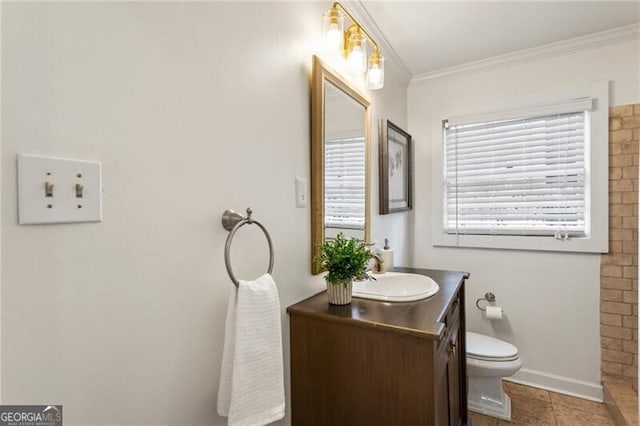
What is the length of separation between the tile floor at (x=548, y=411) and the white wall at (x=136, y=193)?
6.17 ft

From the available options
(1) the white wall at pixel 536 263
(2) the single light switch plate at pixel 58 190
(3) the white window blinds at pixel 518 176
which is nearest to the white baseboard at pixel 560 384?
(1) the white wall at pixel 536 263

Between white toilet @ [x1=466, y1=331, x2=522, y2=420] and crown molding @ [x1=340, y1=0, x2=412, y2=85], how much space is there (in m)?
1.94

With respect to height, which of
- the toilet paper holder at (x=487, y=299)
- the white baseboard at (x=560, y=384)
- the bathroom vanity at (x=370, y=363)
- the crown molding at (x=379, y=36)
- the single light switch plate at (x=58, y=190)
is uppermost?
the crown molding at (x=379, y=36)

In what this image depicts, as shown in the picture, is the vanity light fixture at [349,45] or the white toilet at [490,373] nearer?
the vanity light fixture at [349,45]

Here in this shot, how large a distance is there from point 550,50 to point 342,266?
2175 millimetres

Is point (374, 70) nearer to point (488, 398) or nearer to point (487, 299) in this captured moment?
point (487, 299)

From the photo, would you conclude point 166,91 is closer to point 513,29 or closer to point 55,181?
point 55,181

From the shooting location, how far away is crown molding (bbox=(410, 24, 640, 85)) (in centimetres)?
201

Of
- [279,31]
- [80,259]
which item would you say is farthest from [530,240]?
[80,259]

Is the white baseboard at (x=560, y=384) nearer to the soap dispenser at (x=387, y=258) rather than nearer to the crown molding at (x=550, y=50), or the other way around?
the soap dispenser at (x=387, y=258)

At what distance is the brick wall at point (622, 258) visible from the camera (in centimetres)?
199

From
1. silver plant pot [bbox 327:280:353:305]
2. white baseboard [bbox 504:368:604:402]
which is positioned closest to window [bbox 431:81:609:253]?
white baseboard [bbox 504:368:604:402]

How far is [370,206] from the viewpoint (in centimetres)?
183

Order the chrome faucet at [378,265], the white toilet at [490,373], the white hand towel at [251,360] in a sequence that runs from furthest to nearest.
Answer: the white toilet at [490,373], the chrome faucet at [378,265], the white hand towel at [251,360]
